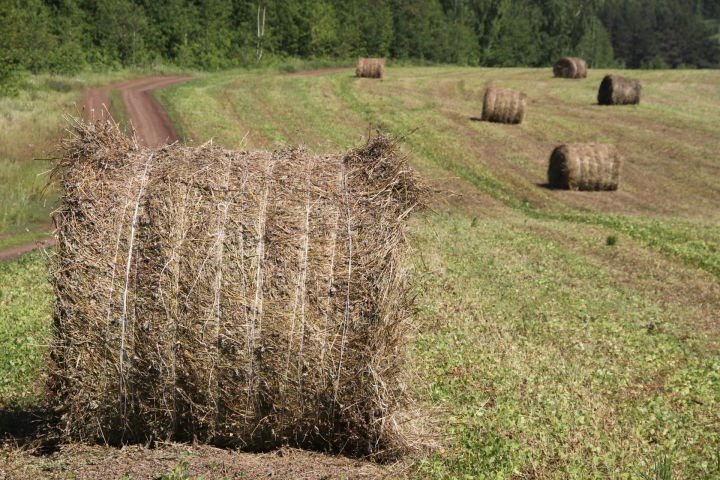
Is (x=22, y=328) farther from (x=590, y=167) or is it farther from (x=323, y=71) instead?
(x=323, y=71)

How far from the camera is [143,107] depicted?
37438 mm

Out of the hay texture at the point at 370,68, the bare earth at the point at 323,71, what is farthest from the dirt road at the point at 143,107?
the hay texture at the point at 370,68

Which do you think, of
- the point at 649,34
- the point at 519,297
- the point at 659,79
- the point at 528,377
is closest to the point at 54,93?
the point at 519,297

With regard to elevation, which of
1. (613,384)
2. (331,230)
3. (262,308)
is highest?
(331,230)

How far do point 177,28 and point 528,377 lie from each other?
5914cm

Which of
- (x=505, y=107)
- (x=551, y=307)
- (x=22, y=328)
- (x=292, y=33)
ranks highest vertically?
(x=292, y=33)

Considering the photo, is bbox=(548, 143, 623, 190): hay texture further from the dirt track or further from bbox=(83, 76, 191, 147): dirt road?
bbox=(83, 76, 191, 147): dirt road

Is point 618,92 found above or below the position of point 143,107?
above

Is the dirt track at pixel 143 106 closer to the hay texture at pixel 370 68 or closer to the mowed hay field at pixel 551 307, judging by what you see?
the mowed hay field at pixel 551 307

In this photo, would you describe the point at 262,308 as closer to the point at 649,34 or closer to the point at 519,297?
the point at 519,297

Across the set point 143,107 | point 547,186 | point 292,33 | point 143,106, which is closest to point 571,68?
point 292,33

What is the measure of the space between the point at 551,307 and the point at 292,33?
6329cm

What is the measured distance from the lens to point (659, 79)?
57.6 metres

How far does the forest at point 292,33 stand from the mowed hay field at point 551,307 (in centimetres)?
2239
